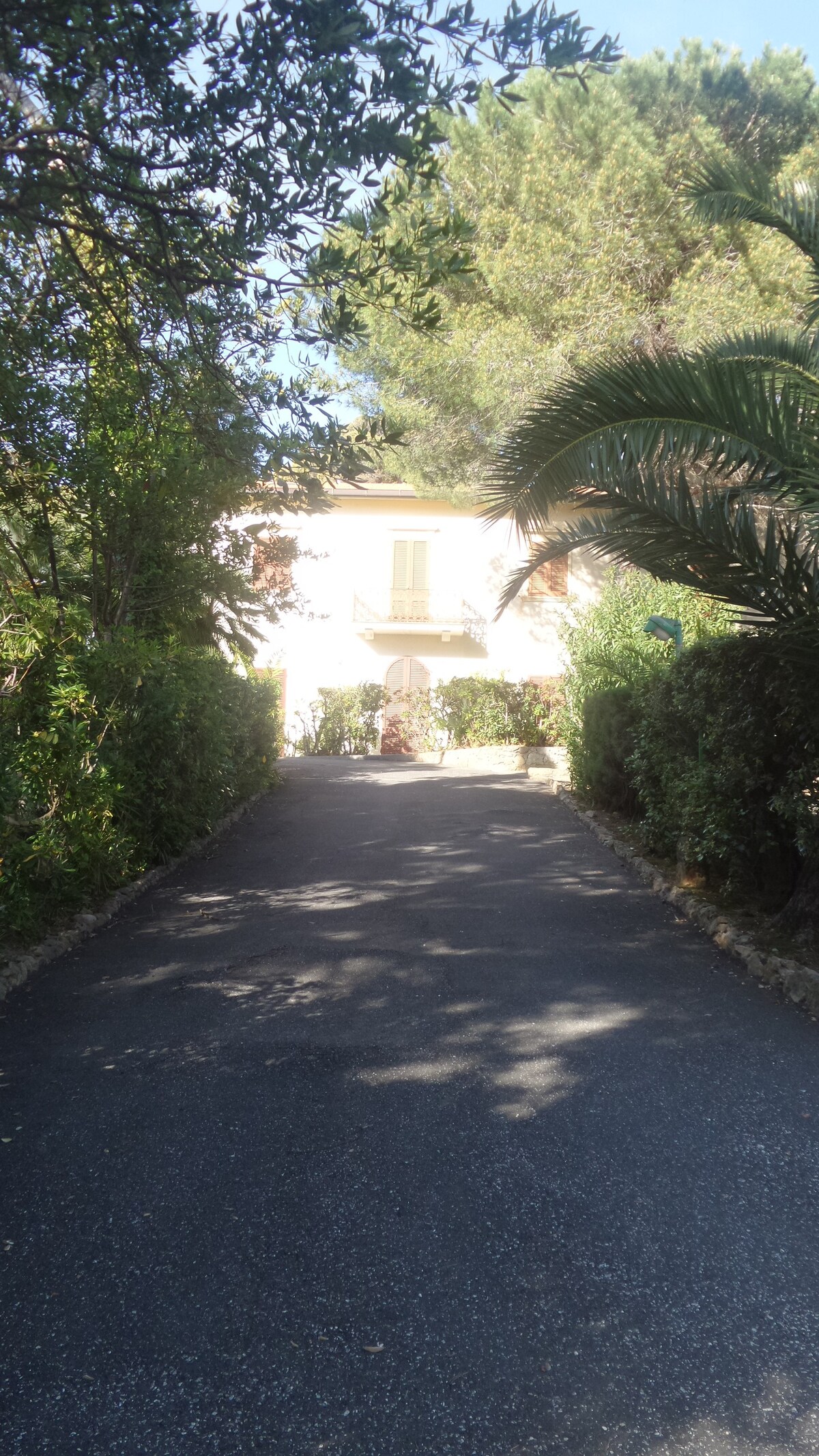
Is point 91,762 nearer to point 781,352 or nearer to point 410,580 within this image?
point 781,352

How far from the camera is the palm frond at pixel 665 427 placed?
670cm

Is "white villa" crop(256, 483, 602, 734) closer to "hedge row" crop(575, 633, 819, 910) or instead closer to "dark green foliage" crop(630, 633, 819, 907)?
"hedge row" crop(575, 633, 819, 910)

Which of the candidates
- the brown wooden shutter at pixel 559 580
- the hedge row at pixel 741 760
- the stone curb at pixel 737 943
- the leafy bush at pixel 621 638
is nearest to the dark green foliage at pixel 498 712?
the brown wooden shutter at pixel 559 580

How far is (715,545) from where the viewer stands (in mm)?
6973

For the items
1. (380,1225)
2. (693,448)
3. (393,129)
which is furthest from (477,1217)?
(693,448)

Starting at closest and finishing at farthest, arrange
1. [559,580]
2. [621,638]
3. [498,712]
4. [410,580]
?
[621,638]
[498,712]
[559,580]
[410,580]

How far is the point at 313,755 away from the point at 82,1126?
23.9 metres

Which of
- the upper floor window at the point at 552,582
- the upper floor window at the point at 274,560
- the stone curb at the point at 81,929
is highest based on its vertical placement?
the upper floor window at the point at 552,582

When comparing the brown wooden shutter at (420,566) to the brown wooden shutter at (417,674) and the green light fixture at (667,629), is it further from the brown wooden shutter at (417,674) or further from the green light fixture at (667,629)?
the green light fixture at (667,629)

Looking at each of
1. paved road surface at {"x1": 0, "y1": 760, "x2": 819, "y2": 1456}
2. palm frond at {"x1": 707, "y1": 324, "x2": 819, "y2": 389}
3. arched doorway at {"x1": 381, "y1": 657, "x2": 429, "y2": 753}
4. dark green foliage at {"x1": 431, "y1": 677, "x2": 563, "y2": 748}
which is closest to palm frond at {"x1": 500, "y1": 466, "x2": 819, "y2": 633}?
palm frond at {"x1": 707, "y1": 324, "x2": 819, "y2": 389}

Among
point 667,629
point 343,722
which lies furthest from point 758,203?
point 343,722

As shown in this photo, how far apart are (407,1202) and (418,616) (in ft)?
87.9

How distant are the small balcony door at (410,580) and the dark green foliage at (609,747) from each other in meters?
15.6

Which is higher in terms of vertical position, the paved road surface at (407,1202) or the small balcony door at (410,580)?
the small balcony door at (410,580)
